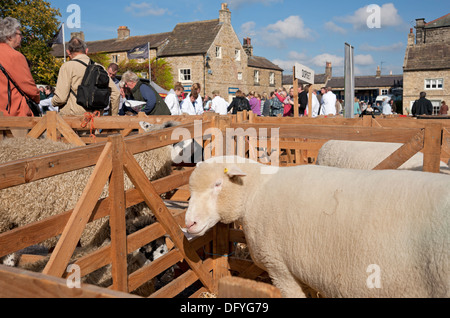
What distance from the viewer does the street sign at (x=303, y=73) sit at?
266 inches

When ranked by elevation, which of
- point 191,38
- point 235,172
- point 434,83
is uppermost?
point 191,38

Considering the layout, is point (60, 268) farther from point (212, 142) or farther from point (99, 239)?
point (212, 142)

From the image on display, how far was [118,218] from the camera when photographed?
2467 mm

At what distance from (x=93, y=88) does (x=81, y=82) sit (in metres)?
0.17

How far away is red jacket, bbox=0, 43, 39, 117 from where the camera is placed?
14.2 ft

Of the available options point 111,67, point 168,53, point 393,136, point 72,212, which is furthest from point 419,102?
point 168,53

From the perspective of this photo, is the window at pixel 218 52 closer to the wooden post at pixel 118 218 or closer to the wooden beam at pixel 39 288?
the wooden post at pixel 118 218

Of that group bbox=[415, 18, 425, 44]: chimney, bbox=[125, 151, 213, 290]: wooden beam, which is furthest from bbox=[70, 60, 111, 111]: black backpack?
bbox=[415, 18, 425, 44]: chimney

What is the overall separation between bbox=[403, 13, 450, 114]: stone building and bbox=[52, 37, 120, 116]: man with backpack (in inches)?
1420

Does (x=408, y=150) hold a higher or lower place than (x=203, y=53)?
lower

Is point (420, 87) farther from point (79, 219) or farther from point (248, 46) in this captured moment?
point (79, 219)

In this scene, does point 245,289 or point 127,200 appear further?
point 127,200

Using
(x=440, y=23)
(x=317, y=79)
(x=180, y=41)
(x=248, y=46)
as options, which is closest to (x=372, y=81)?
(x=317, y=79)

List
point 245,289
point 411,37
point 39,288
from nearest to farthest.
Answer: point 245,289
point 39,288
point 411,37
